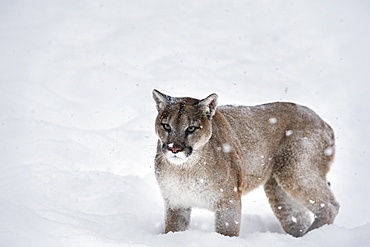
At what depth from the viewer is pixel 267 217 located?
675 cm

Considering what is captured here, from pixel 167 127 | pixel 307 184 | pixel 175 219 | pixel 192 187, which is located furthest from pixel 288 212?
pixel 167 127

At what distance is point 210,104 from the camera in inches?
201

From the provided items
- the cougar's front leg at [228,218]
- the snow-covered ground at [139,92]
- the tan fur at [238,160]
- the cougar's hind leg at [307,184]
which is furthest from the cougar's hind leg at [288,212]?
the cougar's front leg at [228,218]

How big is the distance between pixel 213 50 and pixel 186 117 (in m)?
7.27

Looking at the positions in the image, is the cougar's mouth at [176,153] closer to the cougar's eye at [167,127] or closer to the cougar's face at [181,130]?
the cougar's face at [181,130]

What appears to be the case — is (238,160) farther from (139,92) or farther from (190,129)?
(139,92)

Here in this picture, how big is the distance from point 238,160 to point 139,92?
5072 millimetres

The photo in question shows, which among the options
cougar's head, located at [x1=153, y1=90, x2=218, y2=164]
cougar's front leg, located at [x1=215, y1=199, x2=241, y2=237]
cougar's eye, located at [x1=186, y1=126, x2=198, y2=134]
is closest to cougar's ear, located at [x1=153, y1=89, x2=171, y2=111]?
cougar's head, located at [x1=153, y1=90, x2=218, y2=164]

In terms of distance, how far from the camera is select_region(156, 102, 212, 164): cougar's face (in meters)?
4.67

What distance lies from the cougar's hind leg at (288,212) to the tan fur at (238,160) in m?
0.01

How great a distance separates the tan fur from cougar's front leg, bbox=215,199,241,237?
0.01 metres

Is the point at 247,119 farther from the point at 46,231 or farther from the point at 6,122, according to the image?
the point at 6,122

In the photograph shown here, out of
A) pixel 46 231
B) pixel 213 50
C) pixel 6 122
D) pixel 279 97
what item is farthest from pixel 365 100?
pixel 46 231

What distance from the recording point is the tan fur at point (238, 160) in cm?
493
